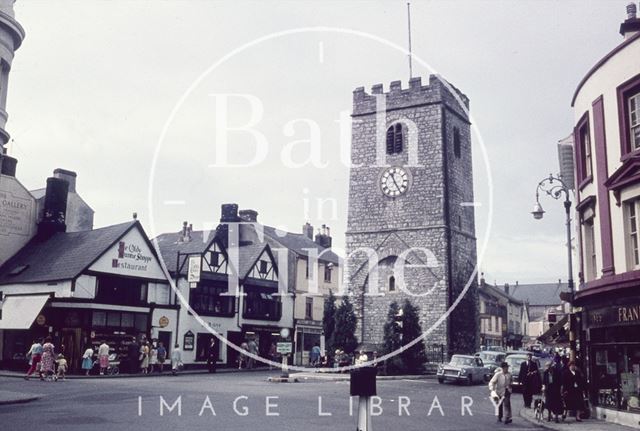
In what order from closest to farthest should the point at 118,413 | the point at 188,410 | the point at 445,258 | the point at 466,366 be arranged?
the point at 118,413
the point at 188,410
the point at 466,366
the point at 445,258

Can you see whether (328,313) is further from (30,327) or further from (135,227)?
(30,327)

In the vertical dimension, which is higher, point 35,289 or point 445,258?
point 445,258

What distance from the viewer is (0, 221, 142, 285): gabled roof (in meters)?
32.1

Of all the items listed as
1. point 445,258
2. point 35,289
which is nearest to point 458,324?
point 445,258

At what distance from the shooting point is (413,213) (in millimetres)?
41500

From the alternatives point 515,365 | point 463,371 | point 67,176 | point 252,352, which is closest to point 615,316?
point 515,365

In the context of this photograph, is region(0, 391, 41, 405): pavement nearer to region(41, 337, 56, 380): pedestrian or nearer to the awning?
region(41, 337, 56, 380): pedestrian

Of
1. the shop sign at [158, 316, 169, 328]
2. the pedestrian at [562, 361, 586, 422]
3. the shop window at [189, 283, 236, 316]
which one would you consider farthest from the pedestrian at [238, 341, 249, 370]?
the pedestrian at [562, 361, 586, 422]

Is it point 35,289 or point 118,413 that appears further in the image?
point 35,289

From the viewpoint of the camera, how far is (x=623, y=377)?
15.9 metres

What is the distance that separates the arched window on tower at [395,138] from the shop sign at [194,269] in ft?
47.8

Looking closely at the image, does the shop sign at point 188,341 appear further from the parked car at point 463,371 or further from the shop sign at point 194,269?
the parked car at point 463,371

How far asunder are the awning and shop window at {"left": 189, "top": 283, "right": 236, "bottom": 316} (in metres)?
9.08

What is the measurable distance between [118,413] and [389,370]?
22.7 metres
